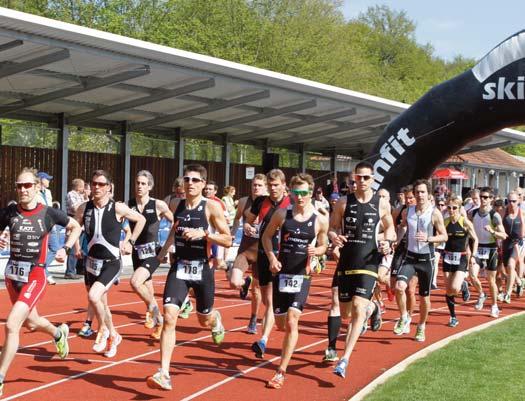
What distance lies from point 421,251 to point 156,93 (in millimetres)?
10384

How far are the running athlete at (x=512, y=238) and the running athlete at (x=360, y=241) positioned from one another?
24.5 feet

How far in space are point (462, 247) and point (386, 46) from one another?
3109 inches

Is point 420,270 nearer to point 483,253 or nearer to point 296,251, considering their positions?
point 296,251

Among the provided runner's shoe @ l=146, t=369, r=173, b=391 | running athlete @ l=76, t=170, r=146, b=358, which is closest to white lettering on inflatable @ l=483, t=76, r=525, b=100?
running athlete @ l=76, t=170, r=146, b=358

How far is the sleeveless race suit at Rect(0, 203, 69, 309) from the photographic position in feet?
27.1

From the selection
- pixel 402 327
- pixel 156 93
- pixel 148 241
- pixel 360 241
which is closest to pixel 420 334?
pixel 402 327

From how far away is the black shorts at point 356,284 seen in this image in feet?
29.5

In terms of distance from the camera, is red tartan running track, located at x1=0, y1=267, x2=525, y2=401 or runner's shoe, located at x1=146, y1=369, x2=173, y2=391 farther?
red tartan running track, located at x1=0, y1=267, x2=525, y2=401

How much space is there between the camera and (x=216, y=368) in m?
9.23

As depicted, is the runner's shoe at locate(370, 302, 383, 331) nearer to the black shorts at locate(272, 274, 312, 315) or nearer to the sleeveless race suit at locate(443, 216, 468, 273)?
the sleeveless race suit at locate(443, 216, 468, 273)

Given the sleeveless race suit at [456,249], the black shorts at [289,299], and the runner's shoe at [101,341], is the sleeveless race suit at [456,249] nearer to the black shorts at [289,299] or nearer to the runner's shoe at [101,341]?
the black shorts at [289,299]

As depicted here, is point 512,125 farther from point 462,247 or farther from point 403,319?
point 403,319

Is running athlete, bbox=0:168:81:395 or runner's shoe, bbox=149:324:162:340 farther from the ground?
running athlete, bbox=0:168:81:395

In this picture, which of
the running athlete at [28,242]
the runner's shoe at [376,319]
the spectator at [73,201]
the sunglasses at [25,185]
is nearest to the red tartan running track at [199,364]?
the runner's shoe at [376,319]
